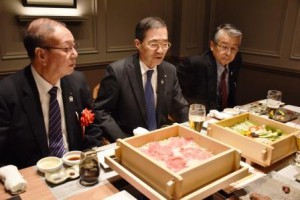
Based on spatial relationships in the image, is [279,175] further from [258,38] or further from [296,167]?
[258,38]

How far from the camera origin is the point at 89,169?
3.85 ft

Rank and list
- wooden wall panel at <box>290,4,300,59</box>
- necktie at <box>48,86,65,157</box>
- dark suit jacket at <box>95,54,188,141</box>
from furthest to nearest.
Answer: wooden wall panel at <box>290,4,300,59</box>
dark suit jacket at <box>95,54,188,141</box>
necktie at <box>48,86,65,157</box>

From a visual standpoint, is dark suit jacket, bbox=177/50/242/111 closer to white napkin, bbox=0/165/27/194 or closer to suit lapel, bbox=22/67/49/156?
suit lapel, bbox=22/67/49/156

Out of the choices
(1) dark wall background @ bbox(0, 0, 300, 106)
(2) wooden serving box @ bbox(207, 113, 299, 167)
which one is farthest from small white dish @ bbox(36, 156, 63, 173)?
(1) dark wall background @ bbox(0, 0, 300, 106)

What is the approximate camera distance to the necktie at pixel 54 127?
1.61 meters

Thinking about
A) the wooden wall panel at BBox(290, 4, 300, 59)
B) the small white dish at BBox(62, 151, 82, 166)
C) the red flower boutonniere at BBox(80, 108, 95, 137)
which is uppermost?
the wooden wall panel at BBox(290, 4, 300, 59)

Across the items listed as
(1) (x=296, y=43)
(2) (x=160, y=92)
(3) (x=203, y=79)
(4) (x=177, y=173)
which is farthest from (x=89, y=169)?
(1) (x=296, y=43)

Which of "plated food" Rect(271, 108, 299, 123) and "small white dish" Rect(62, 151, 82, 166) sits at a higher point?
"small white dish" Rect(62, 151, 82, 166)

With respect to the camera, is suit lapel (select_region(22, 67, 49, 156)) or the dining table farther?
suit lapel (select_region(22, 67, 49, 156))

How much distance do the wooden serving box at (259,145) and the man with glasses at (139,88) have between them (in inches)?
26.9

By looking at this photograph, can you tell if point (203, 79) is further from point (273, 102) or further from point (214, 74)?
point (273, 102)

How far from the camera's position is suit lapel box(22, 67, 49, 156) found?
1531 millimetres

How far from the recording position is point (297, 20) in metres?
3.47

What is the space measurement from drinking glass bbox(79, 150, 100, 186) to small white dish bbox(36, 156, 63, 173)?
0.40 ft
